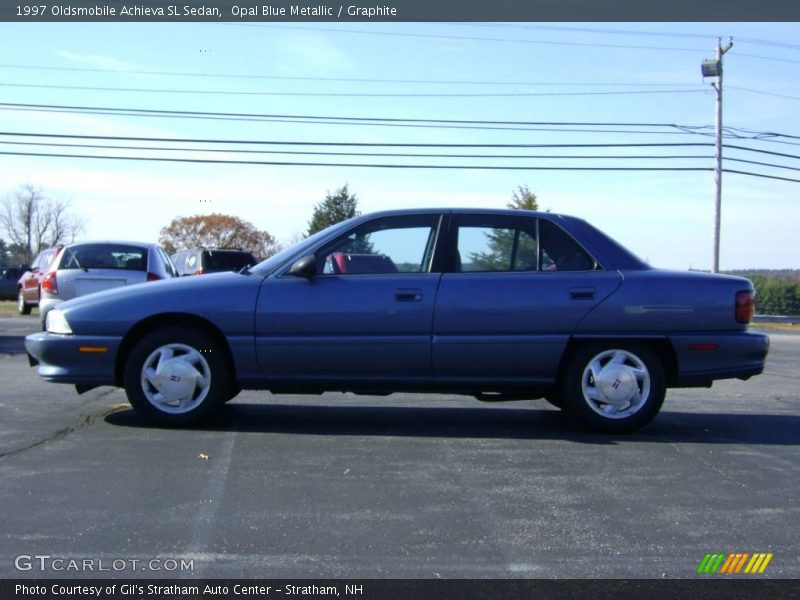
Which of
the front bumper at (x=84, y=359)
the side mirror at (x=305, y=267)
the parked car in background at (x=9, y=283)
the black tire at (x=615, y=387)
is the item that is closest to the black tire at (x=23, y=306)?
the parked car in background at (x=9, y=283)

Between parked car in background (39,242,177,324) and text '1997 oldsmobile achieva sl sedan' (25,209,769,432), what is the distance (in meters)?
5.87

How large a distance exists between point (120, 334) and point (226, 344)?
742 millimetres

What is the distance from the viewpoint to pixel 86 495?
4.57 metres

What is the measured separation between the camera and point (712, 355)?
20.4ft

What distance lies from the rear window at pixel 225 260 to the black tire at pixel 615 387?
47.8 feet

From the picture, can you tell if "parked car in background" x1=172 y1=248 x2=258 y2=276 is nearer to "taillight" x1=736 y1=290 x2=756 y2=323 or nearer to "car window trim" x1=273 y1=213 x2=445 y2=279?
"car window trim" x1=273 y1=213 x2=445 y2=279

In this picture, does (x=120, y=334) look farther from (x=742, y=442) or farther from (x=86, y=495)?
(x=742, y=442)

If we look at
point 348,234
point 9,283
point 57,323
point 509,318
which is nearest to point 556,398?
point 509,318

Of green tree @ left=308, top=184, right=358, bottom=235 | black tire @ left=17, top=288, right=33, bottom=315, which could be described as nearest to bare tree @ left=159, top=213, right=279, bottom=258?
green tree @ left=308, top=184, right=358, bottom=235

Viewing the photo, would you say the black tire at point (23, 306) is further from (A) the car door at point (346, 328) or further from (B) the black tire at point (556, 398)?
(B) the black tire at point (556, 398)

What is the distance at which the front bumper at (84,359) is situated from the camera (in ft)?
20.1

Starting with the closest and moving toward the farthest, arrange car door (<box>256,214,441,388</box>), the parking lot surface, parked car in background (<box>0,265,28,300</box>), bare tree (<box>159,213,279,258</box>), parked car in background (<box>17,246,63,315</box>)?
the parking lot surface
car door (<box>256,214,441,388</box>)
parked car in background (<box>17,246,63,315</box>)
parked car in background (<box>0,265,28,300</box>)
bare tree (<box>159,213,279,258</box>)

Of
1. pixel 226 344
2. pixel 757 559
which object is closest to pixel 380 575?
pixel 757 559

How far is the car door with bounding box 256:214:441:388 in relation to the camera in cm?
609
